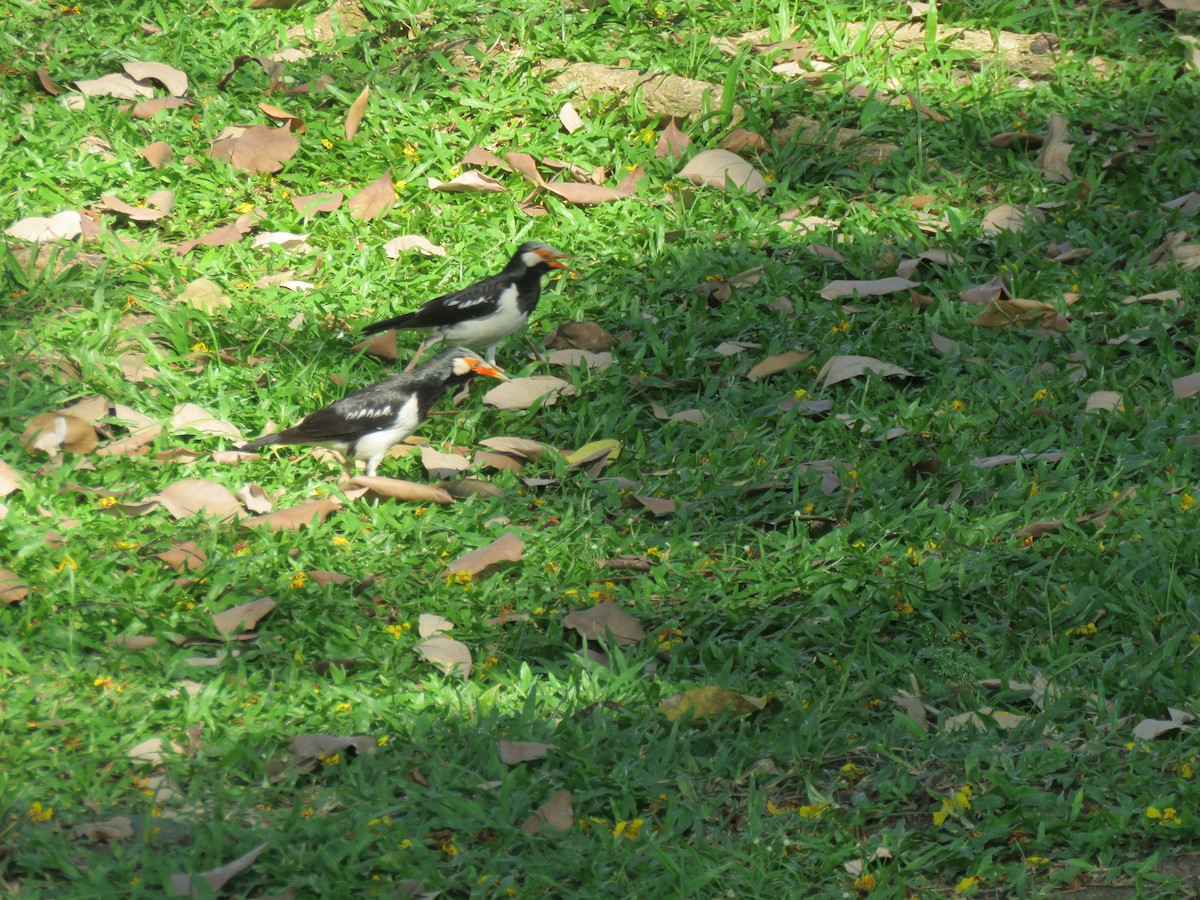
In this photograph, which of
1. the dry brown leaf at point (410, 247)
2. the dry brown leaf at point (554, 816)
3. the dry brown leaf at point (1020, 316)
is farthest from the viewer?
the dry brown leaf at point (410, 247)

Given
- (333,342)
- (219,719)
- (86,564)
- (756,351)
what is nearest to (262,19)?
(333,342)

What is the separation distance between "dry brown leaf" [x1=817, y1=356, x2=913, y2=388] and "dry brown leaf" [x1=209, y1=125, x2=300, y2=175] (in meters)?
3.14

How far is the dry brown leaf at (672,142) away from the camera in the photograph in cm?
718

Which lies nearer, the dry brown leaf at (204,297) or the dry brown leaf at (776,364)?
the dry brown leaf at (776,364)

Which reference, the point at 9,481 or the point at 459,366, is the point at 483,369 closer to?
the point at 459,366

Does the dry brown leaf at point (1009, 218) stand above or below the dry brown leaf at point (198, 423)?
above

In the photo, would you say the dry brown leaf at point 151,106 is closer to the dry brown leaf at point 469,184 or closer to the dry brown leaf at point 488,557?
the dry brown leaf at point 469,184

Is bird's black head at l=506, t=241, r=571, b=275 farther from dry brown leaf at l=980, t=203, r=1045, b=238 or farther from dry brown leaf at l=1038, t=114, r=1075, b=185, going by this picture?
dry brown leaf at l=1038, t=114, r=1075, b=185

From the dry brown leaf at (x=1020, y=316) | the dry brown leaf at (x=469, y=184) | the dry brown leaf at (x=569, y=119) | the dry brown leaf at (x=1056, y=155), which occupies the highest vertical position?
the dry brown leaf at (x=1056, y=155)

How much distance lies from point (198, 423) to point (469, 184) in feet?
7.21

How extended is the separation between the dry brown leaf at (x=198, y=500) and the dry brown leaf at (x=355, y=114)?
289 centimetres

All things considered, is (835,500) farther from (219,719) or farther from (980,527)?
(219,719)

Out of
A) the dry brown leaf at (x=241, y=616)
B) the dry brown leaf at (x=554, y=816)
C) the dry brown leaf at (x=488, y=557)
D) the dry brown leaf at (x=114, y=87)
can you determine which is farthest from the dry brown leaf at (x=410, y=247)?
the dry brown leaf at (x=554, y=816)

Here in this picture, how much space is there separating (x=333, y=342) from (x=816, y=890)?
11.8 feet
